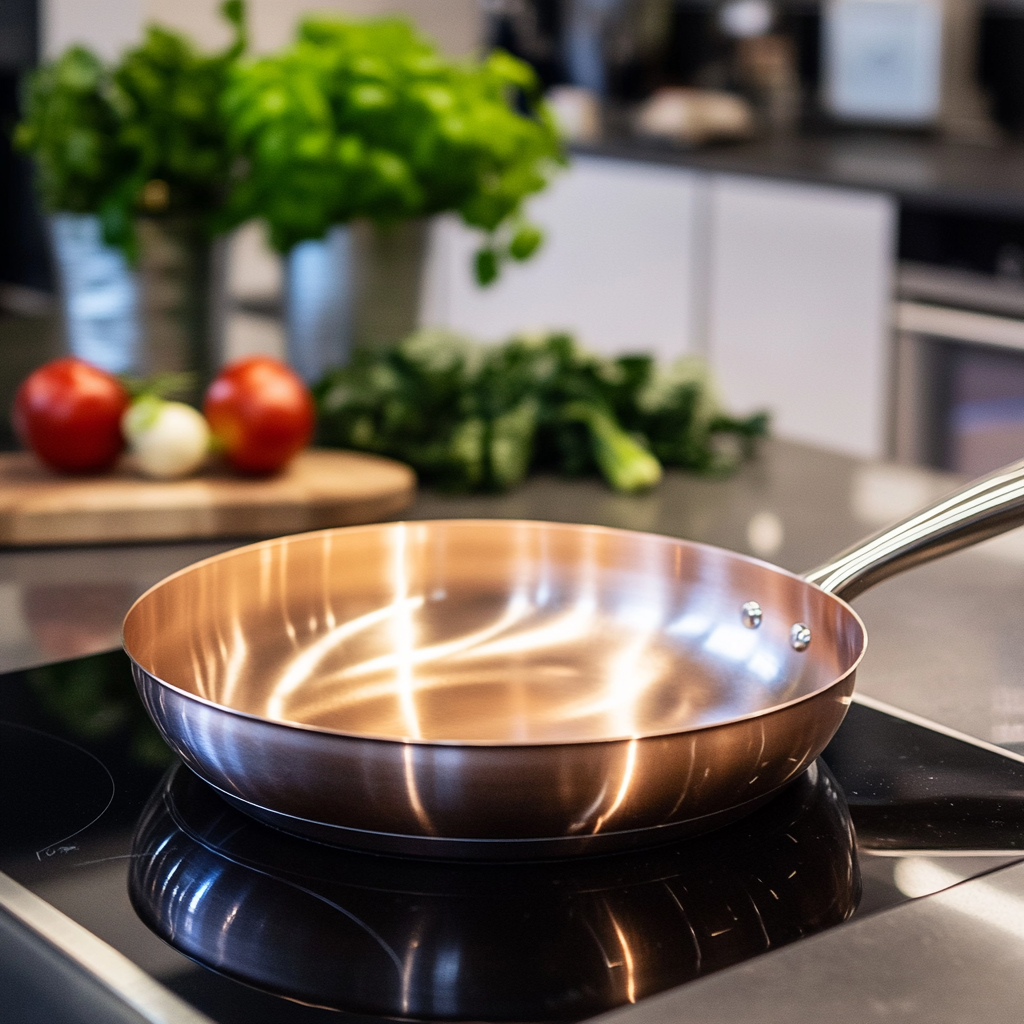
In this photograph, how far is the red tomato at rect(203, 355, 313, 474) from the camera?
1065 millimetres

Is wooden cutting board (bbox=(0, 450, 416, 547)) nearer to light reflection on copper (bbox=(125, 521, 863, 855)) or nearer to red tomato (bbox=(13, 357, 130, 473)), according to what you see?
red tomato (bbox=(13, 357, 130, 473))

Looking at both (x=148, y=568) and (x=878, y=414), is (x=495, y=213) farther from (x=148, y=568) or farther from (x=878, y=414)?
(x=878, y=414)

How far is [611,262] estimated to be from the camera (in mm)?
3211

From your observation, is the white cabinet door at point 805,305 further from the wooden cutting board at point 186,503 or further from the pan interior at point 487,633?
the pan interior at point 487,633

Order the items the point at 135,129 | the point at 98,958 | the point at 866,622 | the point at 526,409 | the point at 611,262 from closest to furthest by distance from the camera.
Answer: the point at 98,958, the point at 866,622, the point at 526,409, the point at 135,129, the point at 611,262

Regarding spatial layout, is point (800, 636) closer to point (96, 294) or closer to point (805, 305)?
point (96, 294)

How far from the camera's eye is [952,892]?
1.72 feet

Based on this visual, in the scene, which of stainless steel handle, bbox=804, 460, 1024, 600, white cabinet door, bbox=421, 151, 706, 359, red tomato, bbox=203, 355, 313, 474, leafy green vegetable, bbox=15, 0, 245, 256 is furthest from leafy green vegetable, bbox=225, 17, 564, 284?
Result: white cabinet door, bbox=421, 151, 706, 359

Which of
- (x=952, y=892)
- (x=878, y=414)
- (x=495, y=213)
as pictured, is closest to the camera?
(x=952, y=892)

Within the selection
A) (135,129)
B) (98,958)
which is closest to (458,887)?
(98,958)

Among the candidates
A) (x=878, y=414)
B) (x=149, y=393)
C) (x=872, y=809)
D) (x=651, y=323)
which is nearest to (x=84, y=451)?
(x=149, y=393)

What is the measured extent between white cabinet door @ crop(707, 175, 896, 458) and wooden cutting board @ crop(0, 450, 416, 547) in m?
1.54

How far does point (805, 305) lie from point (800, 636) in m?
2.18

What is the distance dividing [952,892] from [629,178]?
2.75 meters
